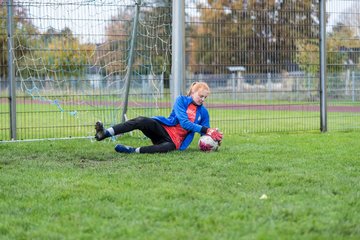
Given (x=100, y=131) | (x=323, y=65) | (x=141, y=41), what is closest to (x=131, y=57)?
(x=141, y=41)

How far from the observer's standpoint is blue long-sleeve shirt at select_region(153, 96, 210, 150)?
8125 mm

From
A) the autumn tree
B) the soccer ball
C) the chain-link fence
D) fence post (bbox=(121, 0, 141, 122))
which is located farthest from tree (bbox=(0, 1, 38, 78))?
the soccer ball

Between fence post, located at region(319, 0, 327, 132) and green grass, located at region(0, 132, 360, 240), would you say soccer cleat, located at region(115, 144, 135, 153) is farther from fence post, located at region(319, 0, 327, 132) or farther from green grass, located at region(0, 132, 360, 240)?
fence post, located at region(319, 0, 327, 132)

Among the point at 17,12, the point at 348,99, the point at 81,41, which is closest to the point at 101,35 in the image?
the point at 81,41

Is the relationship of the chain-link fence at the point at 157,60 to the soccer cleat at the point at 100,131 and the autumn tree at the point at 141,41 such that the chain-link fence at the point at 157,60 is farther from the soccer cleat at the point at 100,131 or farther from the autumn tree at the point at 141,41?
the soccer cleat at the point at 100,131

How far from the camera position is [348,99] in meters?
12.7

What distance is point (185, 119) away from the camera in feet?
26.8

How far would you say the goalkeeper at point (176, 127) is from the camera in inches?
316

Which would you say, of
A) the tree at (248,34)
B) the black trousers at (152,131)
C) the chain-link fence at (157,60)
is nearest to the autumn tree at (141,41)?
the chain-link fence at (157,60)

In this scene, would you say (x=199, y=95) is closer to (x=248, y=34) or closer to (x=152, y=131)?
(x=152, y=131)

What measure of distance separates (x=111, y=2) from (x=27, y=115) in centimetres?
229

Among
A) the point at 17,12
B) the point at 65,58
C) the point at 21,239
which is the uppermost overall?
the point at 17,12

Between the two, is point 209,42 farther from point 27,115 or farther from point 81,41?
point 27,115

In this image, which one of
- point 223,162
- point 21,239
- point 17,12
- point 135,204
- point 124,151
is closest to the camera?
point 21,239
